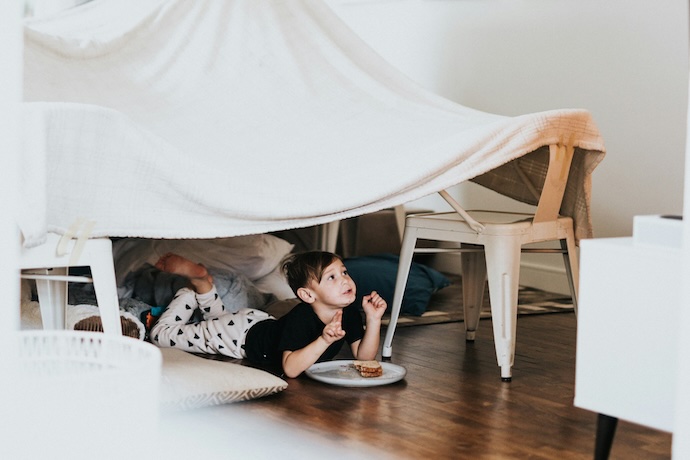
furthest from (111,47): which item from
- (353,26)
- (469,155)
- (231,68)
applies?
(353,26)

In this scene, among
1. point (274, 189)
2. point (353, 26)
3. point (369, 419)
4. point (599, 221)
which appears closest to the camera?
point (369, 419)

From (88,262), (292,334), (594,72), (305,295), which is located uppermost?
(594,72)

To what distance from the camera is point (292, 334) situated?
2492 millimetres

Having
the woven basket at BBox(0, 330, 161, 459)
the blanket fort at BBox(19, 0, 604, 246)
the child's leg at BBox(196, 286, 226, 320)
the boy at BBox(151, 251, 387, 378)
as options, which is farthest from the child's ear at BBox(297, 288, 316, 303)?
the woven basket at BBox(0, 330, 161, 459)

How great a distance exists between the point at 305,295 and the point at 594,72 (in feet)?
6.03

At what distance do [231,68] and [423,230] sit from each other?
738mm

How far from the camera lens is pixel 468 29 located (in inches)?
169

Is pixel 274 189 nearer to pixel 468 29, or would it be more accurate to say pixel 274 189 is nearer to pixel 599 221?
pixel 599 221

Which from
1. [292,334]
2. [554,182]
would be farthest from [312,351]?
[554,182]

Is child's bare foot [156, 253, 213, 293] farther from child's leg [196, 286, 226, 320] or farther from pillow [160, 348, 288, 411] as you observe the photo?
pillow [160, 348, 288, 411]

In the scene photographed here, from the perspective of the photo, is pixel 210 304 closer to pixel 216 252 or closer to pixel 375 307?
pixel 216 252

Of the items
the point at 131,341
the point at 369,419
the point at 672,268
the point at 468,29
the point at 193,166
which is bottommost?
the point at 369,419

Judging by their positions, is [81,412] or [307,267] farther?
[307,267]

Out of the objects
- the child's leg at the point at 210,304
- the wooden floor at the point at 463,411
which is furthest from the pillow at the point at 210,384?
the child's leg at the point at 210,304
